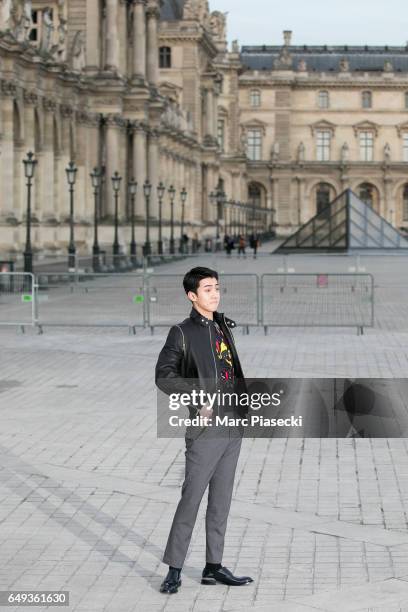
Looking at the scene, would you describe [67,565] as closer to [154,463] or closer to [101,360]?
[154,463]

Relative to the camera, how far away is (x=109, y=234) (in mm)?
71062

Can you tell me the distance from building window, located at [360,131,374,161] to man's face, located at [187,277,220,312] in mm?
163796

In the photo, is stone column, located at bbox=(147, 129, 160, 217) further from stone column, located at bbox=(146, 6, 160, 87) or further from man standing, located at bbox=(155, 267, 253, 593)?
man standing, located at bbox=(155, 267, 253, 593)

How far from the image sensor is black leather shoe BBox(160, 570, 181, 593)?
29.1 feet

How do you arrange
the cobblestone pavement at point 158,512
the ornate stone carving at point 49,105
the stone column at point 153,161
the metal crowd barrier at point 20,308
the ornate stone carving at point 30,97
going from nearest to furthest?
the cobblestone pavement at point 158,512, the metal crowd barrier at point 20,308, the ornate stone carving at point 30,97, the ornate stone carving at point 49,105, the stone column at point 153,161

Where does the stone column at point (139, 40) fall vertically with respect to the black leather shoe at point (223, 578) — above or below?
above

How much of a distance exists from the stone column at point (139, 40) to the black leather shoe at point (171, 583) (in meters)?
69.2

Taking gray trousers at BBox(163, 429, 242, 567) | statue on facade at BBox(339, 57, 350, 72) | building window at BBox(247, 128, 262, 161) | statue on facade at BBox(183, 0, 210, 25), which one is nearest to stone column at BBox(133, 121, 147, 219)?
statue on facade at BBox(183, 0, 210, 25)

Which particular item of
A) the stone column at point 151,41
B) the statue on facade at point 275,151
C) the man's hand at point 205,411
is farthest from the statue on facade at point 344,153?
the man's hand at point 205,411

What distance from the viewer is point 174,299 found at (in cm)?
2822

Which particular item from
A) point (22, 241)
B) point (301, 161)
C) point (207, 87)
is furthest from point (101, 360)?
point (301, 161)

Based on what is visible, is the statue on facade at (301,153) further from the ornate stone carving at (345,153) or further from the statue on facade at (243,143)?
the statue on facade at (243,143)

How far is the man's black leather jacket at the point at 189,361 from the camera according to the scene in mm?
8625

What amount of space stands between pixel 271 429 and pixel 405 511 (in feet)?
13.1
